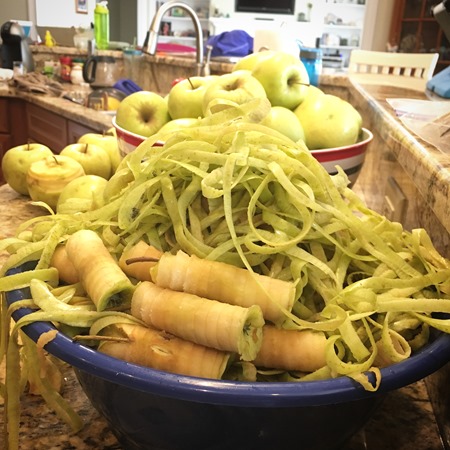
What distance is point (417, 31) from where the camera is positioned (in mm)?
5598

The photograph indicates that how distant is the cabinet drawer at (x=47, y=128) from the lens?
2811mm

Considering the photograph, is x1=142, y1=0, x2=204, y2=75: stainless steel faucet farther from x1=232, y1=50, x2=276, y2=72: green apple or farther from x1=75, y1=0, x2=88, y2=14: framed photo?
x1=75, y1=0, x2=88, y2=14: framed photo

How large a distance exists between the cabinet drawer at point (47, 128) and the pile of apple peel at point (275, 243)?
95.9 inches

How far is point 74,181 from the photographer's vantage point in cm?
95

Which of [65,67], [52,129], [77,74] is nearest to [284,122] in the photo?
[52,129]

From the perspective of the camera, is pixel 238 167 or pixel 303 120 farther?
pixel 303 120

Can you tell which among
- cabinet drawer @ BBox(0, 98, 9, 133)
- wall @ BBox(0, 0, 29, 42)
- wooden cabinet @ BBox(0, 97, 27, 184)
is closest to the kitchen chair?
wooden cabinet @ BBox(0, 97, 27, 184)

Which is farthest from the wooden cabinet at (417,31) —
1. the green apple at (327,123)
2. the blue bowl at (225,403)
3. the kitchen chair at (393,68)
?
the blue bowl at (225,403)

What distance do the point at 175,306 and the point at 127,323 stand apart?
0.04 meters

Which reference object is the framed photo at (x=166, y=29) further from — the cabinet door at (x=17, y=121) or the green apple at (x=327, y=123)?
the green apple at (x=327, y=123)

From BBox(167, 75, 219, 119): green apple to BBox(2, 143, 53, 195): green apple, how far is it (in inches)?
15.6

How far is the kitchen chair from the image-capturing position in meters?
2.23

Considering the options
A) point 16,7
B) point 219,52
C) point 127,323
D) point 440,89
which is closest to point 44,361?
point 127,323

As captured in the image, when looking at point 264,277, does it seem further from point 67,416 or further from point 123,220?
point 67,416
